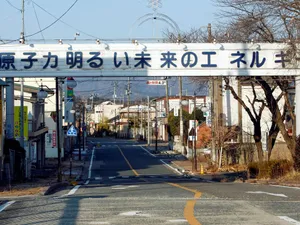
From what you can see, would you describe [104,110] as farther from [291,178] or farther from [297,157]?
[291,178]

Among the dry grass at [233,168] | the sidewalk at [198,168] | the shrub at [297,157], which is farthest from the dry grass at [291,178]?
the dry grass at [233,168]

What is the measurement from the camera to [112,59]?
91.5ft

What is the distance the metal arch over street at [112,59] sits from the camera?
27719 millimetres

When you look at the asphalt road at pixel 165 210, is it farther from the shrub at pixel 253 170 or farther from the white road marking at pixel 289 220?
the shrub at pixel 253 170

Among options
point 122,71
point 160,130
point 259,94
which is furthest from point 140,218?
point 160,130

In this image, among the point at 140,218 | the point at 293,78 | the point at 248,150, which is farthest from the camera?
the point at 248,150

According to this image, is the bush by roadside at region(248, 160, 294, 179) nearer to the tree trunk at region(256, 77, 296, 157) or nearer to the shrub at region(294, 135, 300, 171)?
the shrub at region(294, 135, 300, 171)

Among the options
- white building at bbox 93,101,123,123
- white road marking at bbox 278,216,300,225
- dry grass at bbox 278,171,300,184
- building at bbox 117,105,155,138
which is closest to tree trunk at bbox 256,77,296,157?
dry grass at bbox 278,171,300,184

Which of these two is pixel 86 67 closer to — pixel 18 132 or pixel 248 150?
pixel 18 132

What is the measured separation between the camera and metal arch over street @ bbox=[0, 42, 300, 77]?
2772 centimetres

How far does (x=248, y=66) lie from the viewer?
28.4m

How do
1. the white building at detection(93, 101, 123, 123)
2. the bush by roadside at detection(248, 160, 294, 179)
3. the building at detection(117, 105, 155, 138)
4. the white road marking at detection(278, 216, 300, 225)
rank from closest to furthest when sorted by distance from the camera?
the white road marking at detection(278, 216, 300, 225), the bush by roadside at detection(248, 160, 294, 179), the building at detection(117, 105, 155, 138), the white building at detection(93, 101, 123, 123)

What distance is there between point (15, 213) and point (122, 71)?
1420 centimetres

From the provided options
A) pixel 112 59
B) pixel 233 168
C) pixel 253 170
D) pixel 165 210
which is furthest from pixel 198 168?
pixel 165 210
